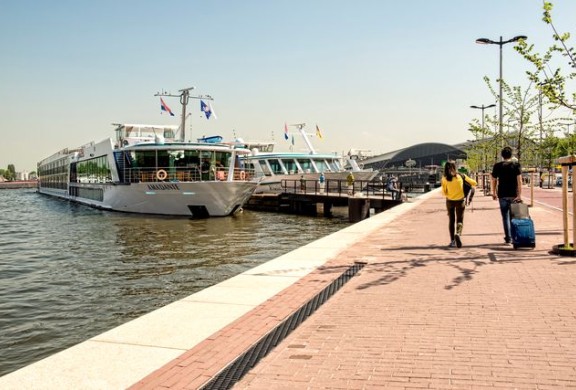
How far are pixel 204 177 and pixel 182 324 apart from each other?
27.0 meters

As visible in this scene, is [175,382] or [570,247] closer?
[175,382]

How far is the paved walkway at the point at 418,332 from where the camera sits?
4.10m

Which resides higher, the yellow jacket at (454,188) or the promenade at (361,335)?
the yellow jacket at (454,188)

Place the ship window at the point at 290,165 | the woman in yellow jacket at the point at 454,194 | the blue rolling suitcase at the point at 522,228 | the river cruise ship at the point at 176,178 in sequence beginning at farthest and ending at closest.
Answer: the ship window at the point at 290,165, the river cruise ship at the point at 176,178, the woman in yellow jacket at the point at 454,194, the blue rolling suitcase at the point at 522,228

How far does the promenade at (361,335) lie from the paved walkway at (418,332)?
0.01 metres

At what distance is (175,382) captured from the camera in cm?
414

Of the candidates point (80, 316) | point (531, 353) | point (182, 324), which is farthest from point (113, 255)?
point (531, 353)

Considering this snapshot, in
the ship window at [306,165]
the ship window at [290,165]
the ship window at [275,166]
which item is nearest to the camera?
the ship window at [275,166]

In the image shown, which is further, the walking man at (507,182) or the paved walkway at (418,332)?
the walking man at (507,182)

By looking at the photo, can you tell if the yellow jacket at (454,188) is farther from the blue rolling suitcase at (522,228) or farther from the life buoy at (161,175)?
the life buoy at (161,175)

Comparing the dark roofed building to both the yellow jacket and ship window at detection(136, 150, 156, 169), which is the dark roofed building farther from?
the yellow jacket

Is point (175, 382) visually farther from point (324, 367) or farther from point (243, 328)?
point (243, 328)

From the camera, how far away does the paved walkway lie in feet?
13.5

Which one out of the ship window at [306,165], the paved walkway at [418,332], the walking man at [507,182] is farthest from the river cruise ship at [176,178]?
the paved walkway at [418,332]
